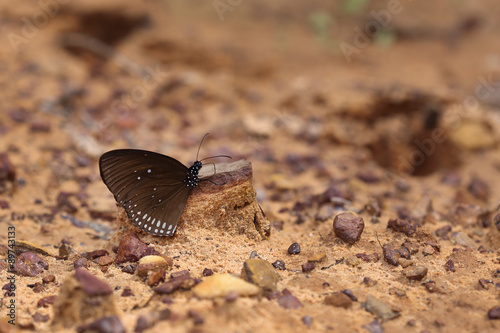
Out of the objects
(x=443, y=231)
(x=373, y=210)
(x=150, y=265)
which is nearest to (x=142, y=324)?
(x=150, y=265)

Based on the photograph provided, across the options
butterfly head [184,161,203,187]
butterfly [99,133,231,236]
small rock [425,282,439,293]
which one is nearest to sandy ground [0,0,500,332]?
small rock [425,282,439,293]

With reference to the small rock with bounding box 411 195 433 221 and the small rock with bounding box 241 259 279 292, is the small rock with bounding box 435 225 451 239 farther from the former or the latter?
Answer: the small rock with bounding box 241 259 279 292

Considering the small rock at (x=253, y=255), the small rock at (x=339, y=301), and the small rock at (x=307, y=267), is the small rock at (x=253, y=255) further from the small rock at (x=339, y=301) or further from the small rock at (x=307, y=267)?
the small rock at (x=339, y=301)

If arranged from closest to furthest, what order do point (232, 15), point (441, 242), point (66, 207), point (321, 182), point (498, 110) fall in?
point (441, 242) → point (66, 207) → point (321, 182) → point (498, 110) → point (232, 15)

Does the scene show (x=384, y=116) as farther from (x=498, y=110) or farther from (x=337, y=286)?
(x=337, y=286)

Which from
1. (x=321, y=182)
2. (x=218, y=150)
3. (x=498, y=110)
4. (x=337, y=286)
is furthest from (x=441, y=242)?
(x=498, y=110)

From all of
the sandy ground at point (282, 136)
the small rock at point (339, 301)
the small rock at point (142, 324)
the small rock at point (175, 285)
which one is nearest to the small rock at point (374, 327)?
the sandy ground at point (282, 136)
